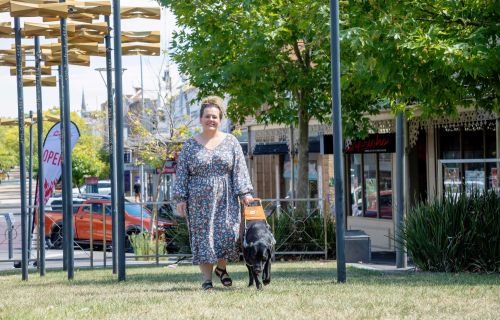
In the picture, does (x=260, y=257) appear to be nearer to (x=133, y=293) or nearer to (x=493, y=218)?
(x=133, y=293)

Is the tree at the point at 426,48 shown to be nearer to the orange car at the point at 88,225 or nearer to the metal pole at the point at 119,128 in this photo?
the metal pole at the point at 119,128

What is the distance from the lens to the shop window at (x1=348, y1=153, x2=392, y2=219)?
27.3m

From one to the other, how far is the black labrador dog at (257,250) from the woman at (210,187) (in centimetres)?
15

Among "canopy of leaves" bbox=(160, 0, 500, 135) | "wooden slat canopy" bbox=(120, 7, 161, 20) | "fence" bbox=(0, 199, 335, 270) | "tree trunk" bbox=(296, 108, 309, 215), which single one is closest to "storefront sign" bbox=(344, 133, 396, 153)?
"canopy of leaves" bbox=(160, 0, 500, 135)

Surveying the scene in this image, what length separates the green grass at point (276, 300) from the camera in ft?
A: 23.2

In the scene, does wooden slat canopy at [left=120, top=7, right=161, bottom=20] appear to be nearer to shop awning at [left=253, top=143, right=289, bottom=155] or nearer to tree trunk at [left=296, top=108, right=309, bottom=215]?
tree trunk at [left=296, top=108, right=309, bottom=215]

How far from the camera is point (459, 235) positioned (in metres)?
12.3

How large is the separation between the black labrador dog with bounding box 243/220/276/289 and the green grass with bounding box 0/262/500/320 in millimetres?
173

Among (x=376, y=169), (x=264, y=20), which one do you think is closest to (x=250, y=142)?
(x=376, y=169)

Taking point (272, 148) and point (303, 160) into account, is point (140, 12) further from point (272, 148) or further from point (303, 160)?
point (272, 148)

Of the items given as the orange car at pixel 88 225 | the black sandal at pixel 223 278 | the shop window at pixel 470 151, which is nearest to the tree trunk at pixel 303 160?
the shop window at pixel 470 151

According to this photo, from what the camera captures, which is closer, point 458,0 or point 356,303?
point 356,303

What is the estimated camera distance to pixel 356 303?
24.7 ft

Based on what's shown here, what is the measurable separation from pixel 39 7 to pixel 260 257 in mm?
4291
